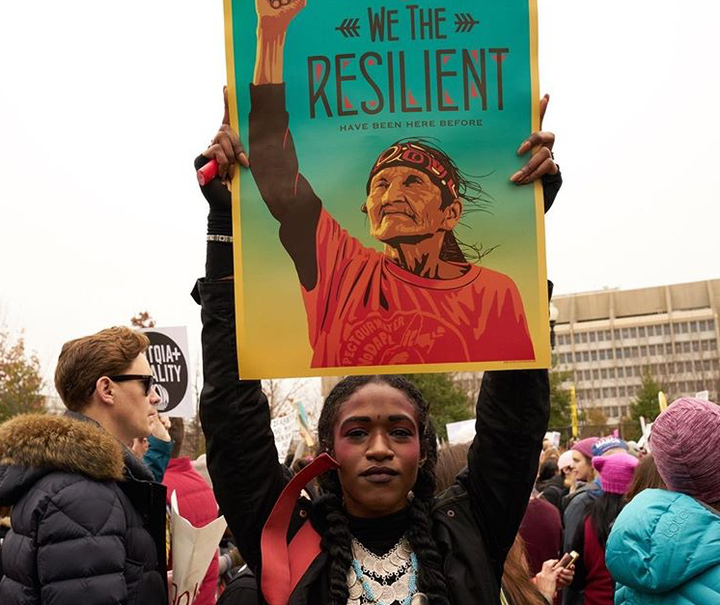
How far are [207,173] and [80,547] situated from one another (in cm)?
137

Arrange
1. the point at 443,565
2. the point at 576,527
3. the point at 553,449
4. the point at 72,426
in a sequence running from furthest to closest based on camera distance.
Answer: the point at 553,449, the point at 576,527, the point at 72,426, the point at 443,565

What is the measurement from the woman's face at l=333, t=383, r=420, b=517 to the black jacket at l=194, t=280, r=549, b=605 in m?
0.14

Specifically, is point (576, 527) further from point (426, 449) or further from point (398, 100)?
point (398, 100)

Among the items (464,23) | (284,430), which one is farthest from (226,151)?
(284,430)

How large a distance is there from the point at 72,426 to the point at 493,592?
5.52ft

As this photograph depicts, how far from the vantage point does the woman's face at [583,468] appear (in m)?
9.62

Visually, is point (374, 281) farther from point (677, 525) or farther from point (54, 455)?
point (54, 455)

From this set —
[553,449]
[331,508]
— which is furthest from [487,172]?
[553,449]

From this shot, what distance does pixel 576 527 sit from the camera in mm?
6309

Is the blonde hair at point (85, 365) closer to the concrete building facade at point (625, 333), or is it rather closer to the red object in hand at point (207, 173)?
the red object in hand at point (207, 173)

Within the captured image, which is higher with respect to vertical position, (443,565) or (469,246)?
(469,246)

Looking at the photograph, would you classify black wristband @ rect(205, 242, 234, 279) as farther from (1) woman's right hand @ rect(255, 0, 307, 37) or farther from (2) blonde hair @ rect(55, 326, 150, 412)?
(2) blonde hair @ rect(55, 326, 150, 412)

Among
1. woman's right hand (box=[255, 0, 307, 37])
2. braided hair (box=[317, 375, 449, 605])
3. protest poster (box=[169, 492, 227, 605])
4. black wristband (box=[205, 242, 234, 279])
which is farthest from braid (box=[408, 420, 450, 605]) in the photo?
woman's right hand (box=[255, 0, 307, 37])

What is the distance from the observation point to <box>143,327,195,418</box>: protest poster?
7.42 m
